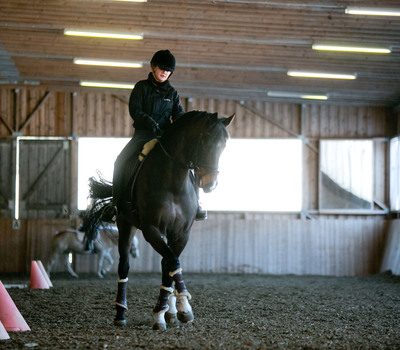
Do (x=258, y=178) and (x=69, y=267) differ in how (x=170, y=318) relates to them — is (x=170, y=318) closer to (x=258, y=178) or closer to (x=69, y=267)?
(x=69, y=267)

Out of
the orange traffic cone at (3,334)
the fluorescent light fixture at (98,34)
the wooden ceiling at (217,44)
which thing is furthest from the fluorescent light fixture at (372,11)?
the orange traffic cone at (3,334)

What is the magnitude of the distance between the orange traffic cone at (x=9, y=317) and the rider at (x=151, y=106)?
1.51 metres

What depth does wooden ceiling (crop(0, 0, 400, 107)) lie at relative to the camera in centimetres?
1317

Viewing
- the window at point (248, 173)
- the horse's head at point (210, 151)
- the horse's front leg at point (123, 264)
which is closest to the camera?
the horse's head at point (210, 151)

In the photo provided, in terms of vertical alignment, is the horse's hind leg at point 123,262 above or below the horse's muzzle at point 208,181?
below

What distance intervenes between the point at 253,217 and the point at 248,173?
131 cm

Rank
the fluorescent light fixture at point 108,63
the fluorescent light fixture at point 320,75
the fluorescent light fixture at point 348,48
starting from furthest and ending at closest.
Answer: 1. the fluorescent light fixture at point 320,75
2. the fluorescent light fixture at point 108,63
3. the fluorescent light fixture at point 348,48

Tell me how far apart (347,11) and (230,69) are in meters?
5.35

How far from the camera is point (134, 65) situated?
1705 cm

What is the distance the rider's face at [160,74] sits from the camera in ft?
23.9

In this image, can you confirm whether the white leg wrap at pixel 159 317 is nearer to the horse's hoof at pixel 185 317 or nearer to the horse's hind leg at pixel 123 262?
the horse's hoof at pixel 185 317

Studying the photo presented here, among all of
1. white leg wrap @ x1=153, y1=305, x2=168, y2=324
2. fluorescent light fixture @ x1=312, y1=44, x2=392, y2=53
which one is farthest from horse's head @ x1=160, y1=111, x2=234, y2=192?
fluorescent light fixture @ x1=312, y1=44, x2=392, y2=53

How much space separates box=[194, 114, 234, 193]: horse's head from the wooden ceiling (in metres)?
6.68

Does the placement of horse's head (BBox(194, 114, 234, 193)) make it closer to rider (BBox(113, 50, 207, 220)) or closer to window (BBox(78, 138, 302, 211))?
rider (BBox(113, 50, 207, 220))
